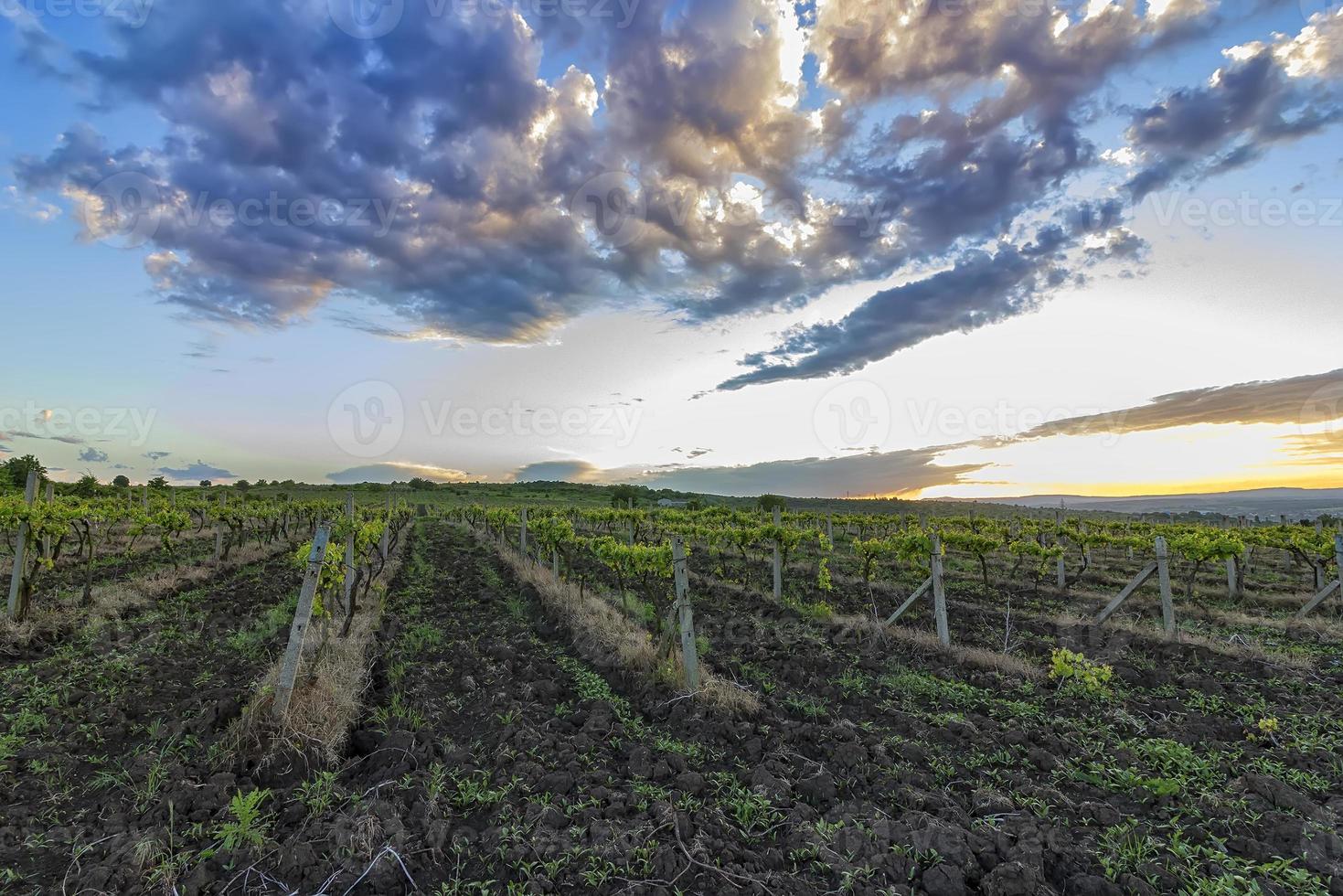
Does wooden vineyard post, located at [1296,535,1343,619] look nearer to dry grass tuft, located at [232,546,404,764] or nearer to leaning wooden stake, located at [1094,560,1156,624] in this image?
leaning wooden stake, located at [1094,560,1156,624]

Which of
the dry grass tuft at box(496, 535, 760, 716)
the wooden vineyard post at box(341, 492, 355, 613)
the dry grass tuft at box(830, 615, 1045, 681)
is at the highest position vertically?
the wooden vineyard post at box(341, 492, 355, 613)

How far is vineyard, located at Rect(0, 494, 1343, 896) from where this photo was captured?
377cm

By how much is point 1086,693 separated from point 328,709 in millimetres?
8881

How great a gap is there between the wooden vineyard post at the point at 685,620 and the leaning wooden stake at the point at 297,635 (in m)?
4.11

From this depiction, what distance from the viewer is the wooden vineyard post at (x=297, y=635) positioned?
218 inches

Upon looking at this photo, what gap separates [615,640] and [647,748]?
3508mm

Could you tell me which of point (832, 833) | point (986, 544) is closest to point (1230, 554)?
point (986, 544)

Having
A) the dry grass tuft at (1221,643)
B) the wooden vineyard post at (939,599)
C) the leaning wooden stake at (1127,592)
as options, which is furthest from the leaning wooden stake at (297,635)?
the leaning wooden stake at (1127,592)

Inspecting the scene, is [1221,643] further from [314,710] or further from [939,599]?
[314,710]

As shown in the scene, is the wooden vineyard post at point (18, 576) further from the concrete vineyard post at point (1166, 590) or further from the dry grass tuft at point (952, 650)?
the concrete vineyard post at point (1166, 590)

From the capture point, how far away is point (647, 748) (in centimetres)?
558

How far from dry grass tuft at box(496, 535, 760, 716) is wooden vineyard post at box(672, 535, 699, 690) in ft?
0.54

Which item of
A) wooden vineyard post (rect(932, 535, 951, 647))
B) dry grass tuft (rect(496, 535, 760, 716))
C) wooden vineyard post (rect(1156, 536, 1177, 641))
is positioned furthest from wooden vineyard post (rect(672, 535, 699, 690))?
wooden vineyard post (rect(1156, 536, 1177, 641))

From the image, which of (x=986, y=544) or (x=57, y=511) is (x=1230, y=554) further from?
(x=57, y=511)
